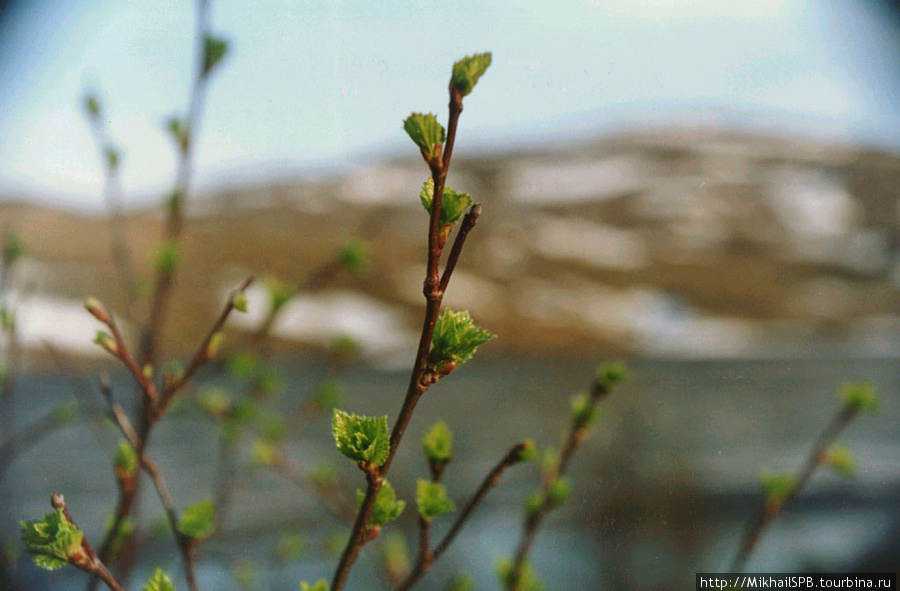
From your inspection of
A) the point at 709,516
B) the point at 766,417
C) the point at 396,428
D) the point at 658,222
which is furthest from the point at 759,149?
the point at 396,428

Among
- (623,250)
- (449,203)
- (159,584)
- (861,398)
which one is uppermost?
(623,250)

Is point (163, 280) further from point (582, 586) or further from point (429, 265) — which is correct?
point (582, 586)

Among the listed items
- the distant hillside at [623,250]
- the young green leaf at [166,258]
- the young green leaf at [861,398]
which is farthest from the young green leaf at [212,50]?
the distant hillside at [623,250]

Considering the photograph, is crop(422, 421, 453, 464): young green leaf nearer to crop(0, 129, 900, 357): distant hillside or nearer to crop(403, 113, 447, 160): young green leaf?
crop(403, 113, 447, 160): young green leaf

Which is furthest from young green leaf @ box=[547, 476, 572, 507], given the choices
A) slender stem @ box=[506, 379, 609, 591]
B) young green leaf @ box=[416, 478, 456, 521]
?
young green leaf @ box=[416, 478, 456, 521]

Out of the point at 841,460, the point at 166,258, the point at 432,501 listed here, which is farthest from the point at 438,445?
the point at 841,460

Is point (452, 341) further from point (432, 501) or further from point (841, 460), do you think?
point (841, 460)
